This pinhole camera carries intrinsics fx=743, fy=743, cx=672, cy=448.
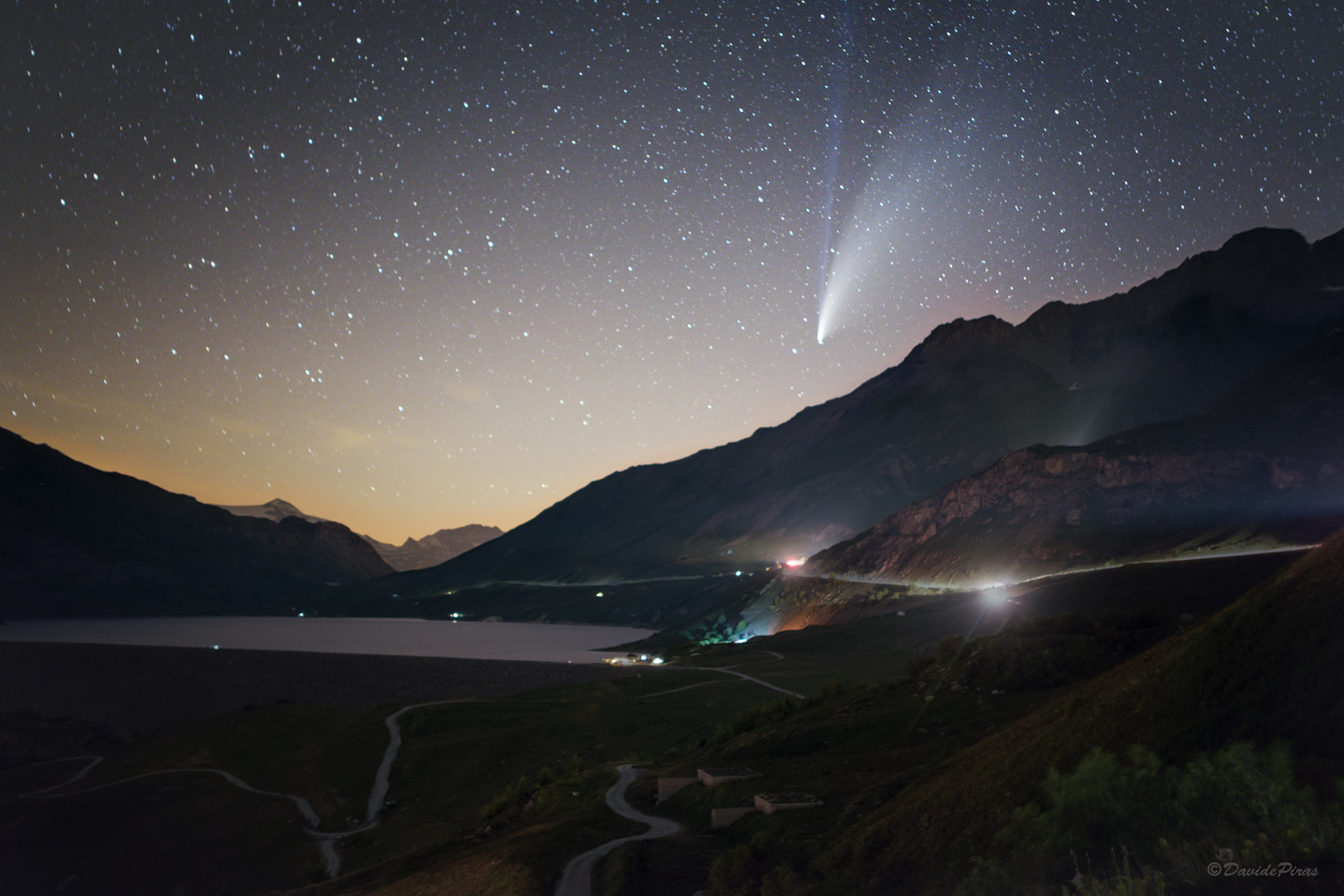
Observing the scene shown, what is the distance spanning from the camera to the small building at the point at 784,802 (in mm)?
17469

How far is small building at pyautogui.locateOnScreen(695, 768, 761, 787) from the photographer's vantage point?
21.2 meters

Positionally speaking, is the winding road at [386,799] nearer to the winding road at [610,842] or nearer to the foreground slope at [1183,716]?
the winding road at [610,842]

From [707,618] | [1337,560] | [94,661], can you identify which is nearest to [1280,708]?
[1337,560]

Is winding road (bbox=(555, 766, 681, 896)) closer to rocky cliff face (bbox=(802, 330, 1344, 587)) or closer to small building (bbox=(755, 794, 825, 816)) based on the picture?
small building (bbox=(755, 794, 825, 816))

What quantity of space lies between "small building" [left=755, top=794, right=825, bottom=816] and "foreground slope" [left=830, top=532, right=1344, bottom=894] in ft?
13.2

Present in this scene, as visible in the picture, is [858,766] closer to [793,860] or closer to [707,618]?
[793,860]

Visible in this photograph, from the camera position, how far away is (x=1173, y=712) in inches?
424

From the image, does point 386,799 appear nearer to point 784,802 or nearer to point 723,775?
point 723,775

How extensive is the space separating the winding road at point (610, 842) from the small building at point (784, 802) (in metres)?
2.57

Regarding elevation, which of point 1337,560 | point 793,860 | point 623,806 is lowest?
point 623,806

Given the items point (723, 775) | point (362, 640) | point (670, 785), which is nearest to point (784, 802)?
point (723, 775)

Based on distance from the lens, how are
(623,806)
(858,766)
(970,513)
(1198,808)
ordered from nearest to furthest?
(1198,808), (858,766), (623,806), (970,513)

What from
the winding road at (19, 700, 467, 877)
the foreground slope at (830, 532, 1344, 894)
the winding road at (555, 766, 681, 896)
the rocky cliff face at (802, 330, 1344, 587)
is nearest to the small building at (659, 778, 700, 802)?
the winding road at (555, 766, 681, 896)

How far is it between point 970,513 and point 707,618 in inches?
2306
